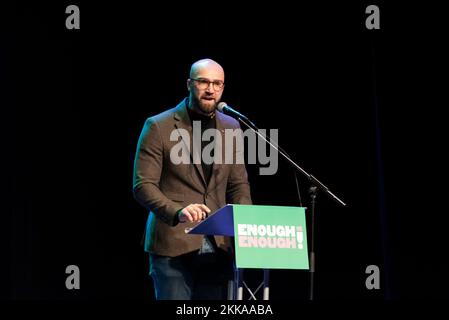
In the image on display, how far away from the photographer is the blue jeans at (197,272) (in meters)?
3.63

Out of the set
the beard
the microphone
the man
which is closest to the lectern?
the man

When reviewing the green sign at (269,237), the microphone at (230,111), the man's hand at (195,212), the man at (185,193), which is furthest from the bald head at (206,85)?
the green sign at (269,237)

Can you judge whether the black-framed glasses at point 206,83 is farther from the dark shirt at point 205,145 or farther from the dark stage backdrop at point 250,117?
the dark stage backdrop at point 250,117

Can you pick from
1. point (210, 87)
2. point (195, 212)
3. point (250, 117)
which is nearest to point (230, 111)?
point (210, 87)

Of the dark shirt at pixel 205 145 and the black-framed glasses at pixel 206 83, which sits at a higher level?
the black-framed glasses at pixel 206 83

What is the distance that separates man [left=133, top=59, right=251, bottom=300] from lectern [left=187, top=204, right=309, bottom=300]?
343mm

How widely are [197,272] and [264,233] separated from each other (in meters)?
0.58

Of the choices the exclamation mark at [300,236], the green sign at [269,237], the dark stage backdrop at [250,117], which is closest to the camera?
the green sign at [269,237]

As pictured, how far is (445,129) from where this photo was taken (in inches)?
206

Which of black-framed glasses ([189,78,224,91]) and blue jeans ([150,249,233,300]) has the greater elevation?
black-framed glasses ([189,78,224,91])

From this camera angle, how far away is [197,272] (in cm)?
369

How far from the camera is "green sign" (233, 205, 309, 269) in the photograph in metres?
3.18

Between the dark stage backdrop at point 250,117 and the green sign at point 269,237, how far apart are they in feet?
6.95

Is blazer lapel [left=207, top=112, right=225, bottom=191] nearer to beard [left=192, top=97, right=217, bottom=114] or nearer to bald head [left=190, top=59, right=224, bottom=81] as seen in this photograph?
beard [left=192, top=97, right=217, bottom=114]
